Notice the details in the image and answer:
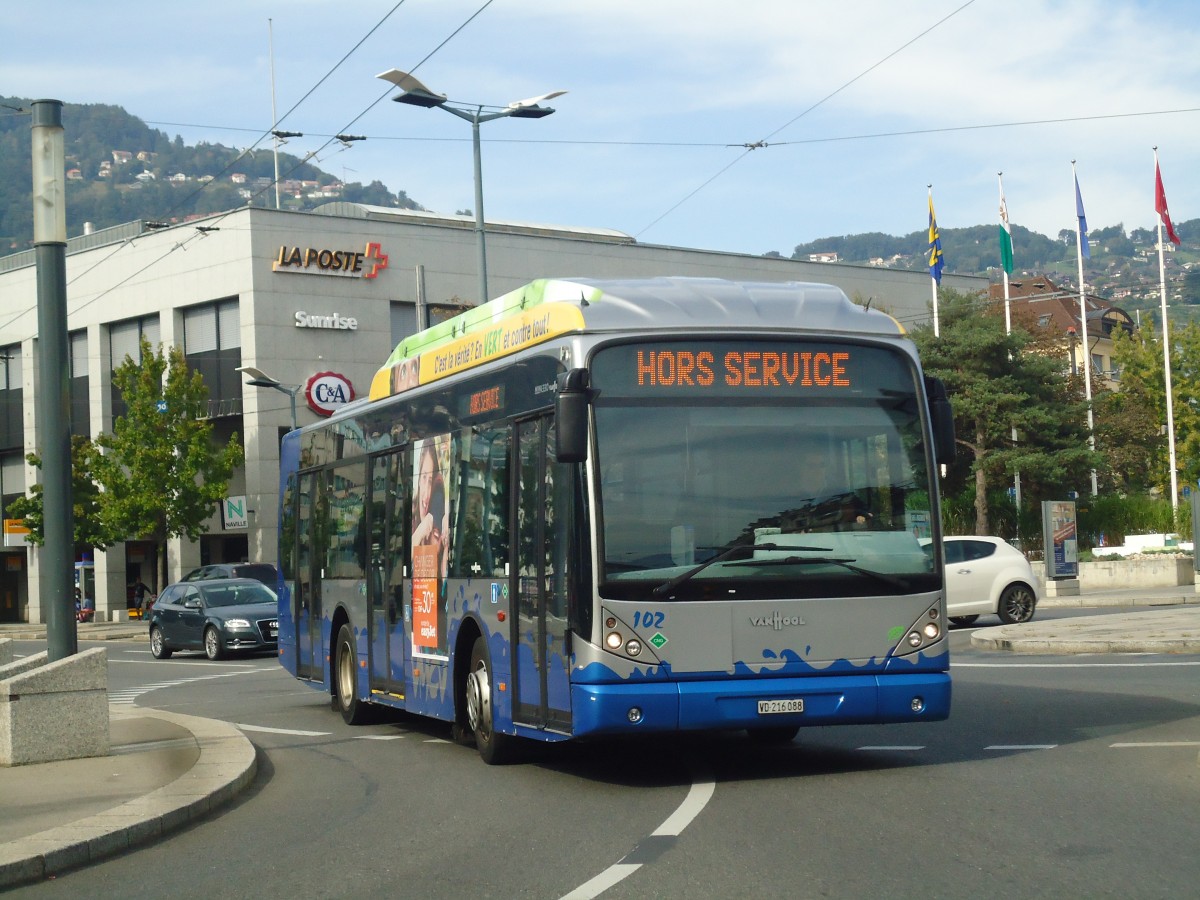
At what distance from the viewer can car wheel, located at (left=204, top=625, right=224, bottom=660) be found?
30.4 metres

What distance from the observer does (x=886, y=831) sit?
→ 809cm

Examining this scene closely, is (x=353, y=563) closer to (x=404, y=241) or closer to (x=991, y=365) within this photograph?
(x=991, y=365)

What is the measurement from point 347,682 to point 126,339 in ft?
152

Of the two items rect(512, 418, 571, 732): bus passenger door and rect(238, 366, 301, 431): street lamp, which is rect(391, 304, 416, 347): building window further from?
rect(512, 418, 571, 732): bus passenger door

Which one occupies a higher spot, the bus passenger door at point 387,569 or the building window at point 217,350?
the building window at point 217,350

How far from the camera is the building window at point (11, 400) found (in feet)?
214

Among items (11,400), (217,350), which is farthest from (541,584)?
(11,400)

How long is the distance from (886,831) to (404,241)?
165 ft

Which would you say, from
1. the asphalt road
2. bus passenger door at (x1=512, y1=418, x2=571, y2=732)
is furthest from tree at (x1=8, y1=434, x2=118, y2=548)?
bus passenger door at (x1=512, y1=418, x2=571, y2=732)

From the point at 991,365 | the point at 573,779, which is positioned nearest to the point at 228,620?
the point at 573,779

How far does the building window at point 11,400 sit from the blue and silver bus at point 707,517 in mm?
58373

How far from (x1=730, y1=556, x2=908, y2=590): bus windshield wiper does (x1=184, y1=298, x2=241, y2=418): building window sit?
153ft

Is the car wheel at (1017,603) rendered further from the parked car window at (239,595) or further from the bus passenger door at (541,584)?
the bus passenger door at (541,584)

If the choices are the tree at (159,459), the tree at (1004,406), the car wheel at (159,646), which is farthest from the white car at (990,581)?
the tree at (159,459)
